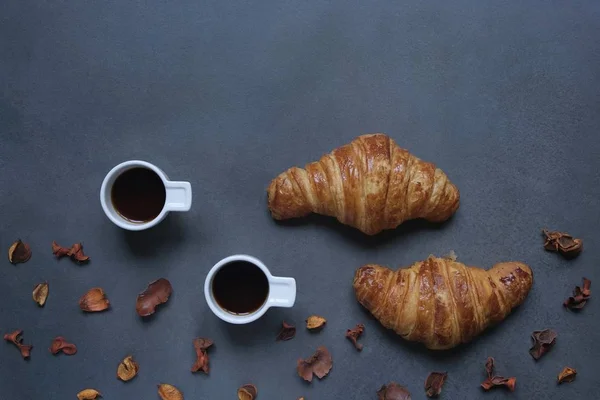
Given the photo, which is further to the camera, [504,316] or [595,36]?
[595,36]

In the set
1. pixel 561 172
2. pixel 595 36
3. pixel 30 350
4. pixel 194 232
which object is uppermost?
pixel 595 36

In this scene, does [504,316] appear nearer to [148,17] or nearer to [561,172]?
[561,172]

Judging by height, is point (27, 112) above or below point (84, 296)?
above

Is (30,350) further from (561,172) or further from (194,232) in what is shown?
(561,172)

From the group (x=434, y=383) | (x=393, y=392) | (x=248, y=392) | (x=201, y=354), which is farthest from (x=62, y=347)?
(x=434, y=383)

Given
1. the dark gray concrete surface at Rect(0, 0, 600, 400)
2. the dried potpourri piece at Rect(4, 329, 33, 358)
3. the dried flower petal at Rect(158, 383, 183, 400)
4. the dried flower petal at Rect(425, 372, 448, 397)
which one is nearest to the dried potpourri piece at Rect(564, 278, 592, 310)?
the dark gray concrete surface at Rect(0, 0, 600, 400)

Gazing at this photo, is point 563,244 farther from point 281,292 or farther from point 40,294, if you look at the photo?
point 40,294

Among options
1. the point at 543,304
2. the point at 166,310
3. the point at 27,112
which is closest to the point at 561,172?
the point at 543,304

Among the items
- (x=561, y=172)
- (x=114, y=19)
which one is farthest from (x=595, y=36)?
(x=114, y=19)
